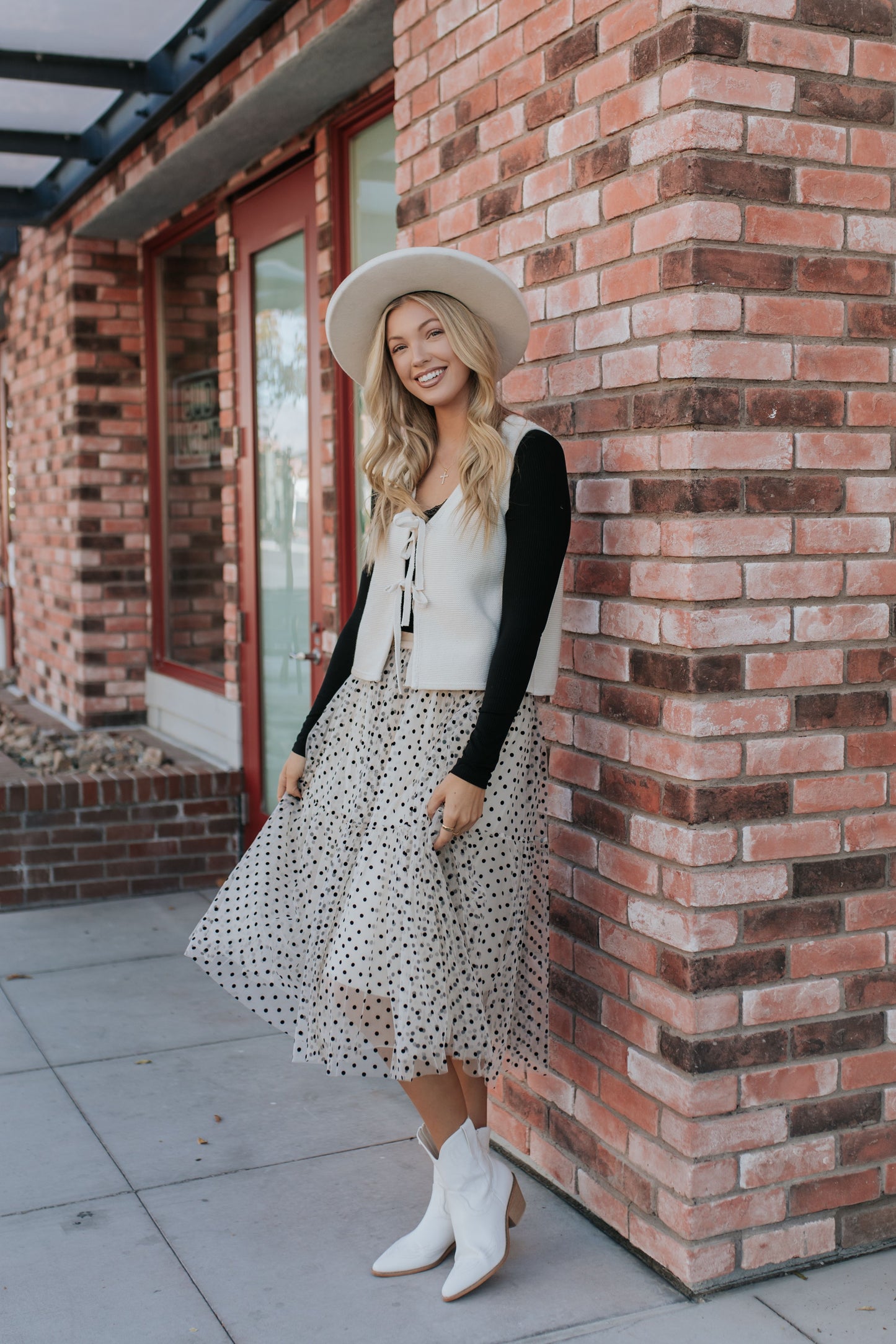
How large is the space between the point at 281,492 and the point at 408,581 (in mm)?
2886

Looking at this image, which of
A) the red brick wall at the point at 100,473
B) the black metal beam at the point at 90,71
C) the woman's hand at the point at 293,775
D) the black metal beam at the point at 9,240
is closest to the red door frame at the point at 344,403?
the black metal beam at the point at 90,71

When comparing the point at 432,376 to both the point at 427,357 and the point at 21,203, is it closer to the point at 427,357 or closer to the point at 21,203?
the point at 427,357

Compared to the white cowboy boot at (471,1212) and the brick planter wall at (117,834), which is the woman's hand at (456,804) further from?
the brick planter wall at (117,834)

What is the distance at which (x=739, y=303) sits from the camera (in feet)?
7.77

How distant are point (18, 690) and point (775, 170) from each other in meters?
7.08

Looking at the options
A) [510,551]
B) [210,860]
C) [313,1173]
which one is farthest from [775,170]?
[210,860]

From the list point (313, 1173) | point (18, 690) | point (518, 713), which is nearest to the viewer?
point (518, 713)

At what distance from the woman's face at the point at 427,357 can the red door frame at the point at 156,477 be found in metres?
4.33

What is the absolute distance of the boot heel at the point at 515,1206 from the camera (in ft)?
8.66

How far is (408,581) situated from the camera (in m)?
2.54

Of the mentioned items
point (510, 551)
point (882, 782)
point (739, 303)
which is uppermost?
point (739, 303)

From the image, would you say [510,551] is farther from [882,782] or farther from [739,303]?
[882,782]

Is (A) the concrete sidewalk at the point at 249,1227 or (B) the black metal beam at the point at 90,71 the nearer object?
(A) the concrete sidewalk at the point at 249,1227

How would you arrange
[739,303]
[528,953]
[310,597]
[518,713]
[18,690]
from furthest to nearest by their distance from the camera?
[18,690], [310,597], [528,953], [518,713], [739,303]
